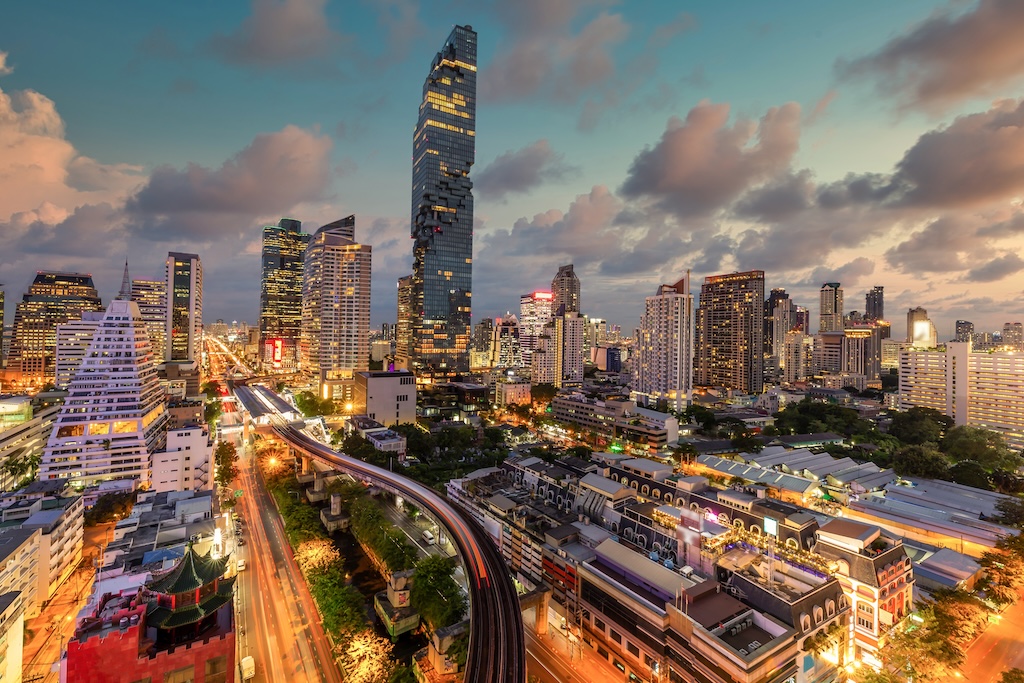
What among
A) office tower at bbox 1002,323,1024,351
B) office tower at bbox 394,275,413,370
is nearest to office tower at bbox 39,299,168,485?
office tower at bbox 394,275,413,370

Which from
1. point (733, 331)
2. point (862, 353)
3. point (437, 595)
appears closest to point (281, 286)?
point (733, 331)

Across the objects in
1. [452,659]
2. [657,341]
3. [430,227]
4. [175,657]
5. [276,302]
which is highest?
[430,227]

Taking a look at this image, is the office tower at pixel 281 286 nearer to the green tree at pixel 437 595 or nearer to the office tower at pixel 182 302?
the office tower at pixel 182 302

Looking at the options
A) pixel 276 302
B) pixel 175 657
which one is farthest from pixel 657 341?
pixel 276 302

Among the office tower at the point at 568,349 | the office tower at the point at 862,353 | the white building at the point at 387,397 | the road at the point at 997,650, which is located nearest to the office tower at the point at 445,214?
the office tower at the point at 568,349

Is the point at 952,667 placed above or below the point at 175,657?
below

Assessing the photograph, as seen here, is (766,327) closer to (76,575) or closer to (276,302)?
(76,575)
